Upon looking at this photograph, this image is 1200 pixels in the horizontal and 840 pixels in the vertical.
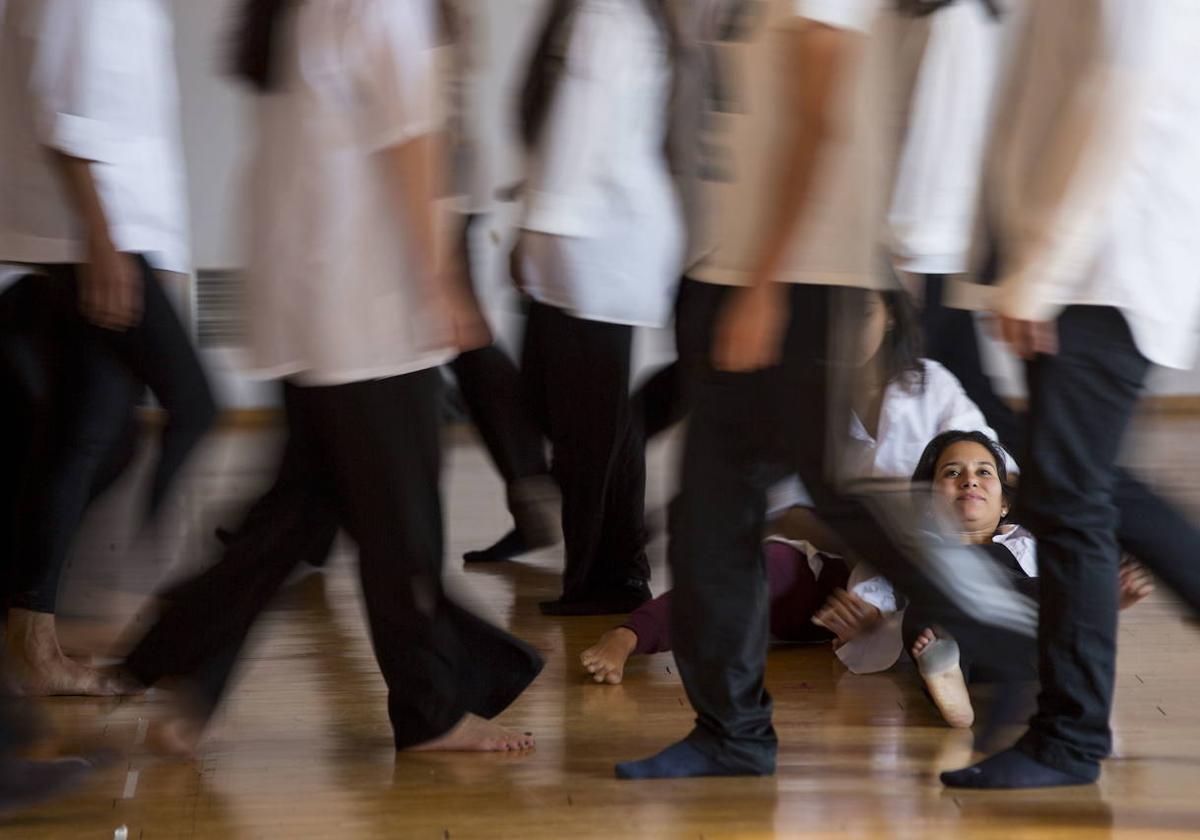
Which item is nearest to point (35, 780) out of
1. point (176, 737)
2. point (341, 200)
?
point (176, 737)

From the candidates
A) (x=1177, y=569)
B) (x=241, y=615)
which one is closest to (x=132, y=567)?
(x=241, y=615)

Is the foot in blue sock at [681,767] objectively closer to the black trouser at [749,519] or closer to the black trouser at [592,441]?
the black trouser at [749,519]

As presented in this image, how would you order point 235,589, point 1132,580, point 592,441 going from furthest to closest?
1. point 592,441
2. point 1132,580
3. point 235,589

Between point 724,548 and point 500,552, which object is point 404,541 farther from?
point 500,552

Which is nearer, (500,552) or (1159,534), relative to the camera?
(1159,534)

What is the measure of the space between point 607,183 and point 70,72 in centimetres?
94

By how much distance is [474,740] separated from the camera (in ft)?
7.73

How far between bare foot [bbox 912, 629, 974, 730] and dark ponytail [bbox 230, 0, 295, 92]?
53.1 inches

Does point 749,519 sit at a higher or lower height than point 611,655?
higher

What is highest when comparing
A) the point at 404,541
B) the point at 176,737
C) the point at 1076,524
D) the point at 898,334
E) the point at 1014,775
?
the point at 898,334

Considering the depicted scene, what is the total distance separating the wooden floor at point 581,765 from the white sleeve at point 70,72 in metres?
0.63

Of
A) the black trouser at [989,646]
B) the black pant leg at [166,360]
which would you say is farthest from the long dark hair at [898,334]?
the black pant leg at [166,360]

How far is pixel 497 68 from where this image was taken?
6070 millimetres

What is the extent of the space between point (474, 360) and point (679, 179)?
689mm
